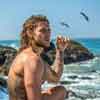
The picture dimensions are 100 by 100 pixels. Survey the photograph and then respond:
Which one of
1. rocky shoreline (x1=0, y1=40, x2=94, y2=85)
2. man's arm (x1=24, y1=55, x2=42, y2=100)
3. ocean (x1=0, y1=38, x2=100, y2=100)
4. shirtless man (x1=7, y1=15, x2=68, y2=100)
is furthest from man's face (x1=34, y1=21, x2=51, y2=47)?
ocean (x1=0, y1=38, x2=100, y2=100)

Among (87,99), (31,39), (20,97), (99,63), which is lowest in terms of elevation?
(87,99)

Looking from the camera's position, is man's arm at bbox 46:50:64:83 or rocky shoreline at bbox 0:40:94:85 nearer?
man's arm at bbox 46:50:64:83

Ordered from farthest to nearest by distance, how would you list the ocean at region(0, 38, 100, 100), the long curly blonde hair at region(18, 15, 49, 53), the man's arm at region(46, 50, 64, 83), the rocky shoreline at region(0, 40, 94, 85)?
the ocean at region(0, 38, 100, 100), the rocky shoreline at region(0, 40, 94, 85), the man's arm at region(46, 50, 64, 83), the long curly blonde hair at region(18, 15, 49, 53)

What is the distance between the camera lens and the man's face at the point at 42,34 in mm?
1555

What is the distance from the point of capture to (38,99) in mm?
1486

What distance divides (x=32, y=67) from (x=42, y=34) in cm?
16

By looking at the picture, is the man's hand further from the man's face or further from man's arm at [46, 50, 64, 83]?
the man's face

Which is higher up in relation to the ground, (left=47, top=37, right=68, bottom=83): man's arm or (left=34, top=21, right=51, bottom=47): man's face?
(left=34, top=21, right=51, bottom=47): man's face

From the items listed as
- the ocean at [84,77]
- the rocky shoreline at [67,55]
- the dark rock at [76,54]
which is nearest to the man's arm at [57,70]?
the rocky shoreline at [67,55]

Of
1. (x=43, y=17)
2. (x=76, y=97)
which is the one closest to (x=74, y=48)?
(x=76, y=97)

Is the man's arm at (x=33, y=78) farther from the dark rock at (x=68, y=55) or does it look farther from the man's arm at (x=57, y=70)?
the dark rock at (x=68, y=55)

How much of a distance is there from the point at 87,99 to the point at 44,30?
3974 mm

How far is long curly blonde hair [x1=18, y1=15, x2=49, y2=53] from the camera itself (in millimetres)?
1557

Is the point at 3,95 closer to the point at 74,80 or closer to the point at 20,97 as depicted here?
the point at 74,80
